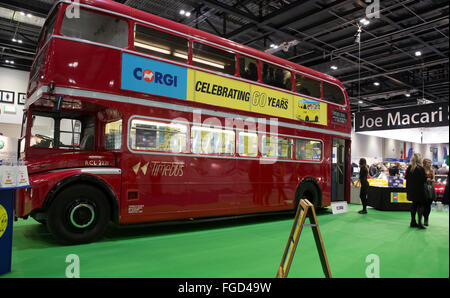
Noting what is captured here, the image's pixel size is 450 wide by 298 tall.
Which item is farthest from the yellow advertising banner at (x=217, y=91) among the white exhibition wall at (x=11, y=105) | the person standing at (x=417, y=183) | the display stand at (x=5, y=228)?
the white exhibition wall at (x=11, y=105)

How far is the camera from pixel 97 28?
15.5 ft

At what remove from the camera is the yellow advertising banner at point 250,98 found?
5.73 m

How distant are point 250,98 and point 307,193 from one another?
10.2ft

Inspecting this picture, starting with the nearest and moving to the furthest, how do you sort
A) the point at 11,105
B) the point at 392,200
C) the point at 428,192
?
1. the point at 428,192
2. the point at 392,200
3. the point at 11,105

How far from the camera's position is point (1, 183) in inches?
125

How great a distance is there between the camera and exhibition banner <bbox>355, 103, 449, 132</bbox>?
8938 millimetres

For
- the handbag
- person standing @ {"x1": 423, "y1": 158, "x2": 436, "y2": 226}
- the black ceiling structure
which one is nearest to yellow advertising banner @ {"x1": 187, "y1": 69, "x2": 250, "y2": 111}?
the black ceiling structure

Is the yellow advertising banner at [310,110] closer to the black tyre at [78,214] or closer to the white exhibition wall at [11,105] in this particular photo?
the black tyre at [78,214]

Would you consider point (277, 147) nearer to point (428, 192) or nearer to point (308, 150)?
point (308, 150)

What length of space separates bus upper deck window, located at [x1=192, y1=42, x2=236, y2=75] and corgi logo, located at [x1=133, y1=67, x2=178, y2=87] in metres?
0.61

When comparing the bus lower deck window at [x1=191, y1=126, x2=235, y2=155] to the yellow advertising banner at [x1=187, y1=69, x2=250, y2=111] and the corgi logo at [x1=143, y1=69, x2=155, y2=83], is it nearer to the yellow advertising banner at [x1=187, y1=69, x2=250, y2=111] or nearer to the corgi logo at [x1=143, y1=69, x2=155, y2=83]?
the yellow advertising banner at [x1=187, y1=69, x2=250, y2=111]

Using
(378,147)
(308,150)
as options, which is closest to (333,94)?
(308,150)

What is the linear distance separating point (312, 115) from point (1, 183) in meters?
6.56

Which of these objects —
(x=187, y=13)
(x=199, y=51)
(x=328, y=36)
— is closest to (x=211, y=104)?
(x=199, y=51)
